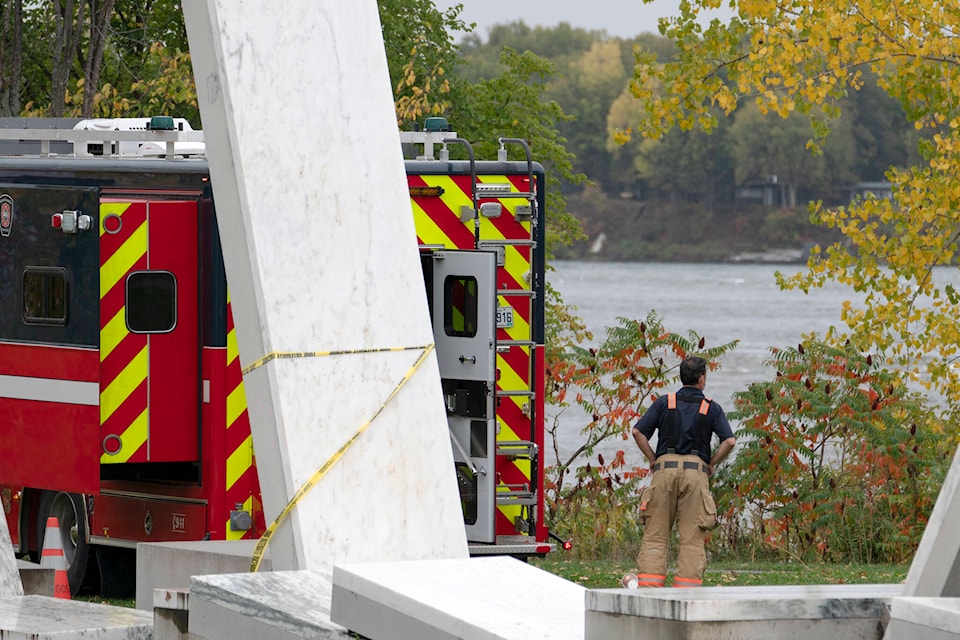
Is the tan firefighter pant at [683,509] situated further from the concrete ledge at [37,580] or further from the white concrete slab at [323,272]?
the white concrete slab at [323,272]

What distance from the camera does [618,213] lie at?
94625 mm

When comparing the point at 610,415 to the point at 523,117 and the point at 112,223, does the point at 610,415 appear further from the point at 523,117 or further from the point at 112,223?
the point at 523,117

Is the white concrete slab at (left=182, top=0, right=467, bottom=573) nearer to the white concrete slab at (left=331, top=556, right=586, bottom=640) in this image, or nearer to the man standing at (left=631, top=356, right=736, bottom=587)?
the white concrete slab at (left=331, top=556, right=586, bottom=640)

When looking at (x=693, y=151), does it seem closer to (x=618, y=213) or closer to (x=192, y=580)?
(x=618, y=213)

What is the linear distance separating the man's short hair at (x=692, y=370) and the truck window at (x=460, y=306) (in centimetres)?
133

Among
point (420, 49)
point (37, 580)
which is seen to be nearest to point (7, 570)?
point (37, 580)

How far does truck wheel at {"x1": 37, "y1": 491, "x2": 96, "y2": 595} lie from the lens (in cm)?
985

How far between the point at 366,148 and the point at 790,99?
8.15 m

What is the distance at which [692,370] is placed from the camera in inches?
379

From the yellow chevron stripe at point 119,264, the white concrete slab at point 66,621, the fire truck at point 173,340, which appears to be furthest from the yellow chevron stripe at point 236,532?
the white concrete slab at point 66,621

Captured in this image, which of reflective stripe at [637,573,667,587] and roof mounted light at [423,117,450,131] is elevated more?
roof mounted light at [423,117,450,131]

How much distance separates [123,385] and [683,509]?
3.17 metres

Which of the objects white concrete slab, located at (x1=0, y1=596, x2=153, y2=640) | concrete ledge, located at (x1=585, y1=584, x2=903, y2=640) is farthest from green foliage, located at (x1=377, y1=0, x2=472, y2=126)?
concrete ledge, located at (x1=585, y1=584, x2=903, y2=640)

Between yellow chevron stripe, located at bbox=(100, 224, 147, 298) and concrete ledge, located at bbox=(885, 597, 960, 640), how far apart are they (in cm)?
613
